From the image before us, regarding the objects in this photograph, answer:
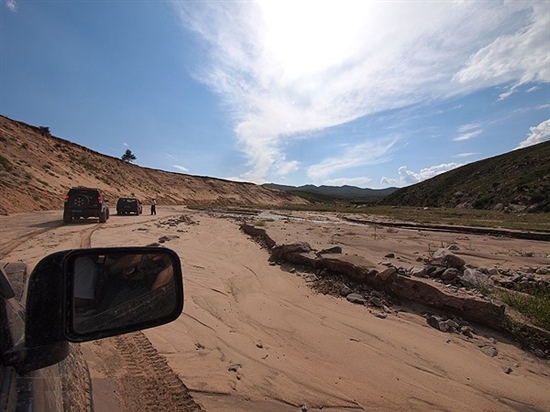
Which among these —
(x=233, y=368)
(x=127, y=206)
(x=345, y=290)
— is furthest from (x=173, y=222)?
(x=233, y=368)

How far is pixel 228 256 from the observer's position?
900 cm

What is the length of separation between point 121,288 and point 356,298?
15.7 feet

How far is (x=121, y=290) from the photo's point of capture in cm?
164

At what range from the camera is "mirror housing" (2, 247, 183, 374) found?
1.12m

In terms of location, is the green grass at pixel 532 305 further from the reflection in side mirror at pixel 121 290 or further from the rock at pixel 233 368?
the reflection in side mirror at pixel 121 290

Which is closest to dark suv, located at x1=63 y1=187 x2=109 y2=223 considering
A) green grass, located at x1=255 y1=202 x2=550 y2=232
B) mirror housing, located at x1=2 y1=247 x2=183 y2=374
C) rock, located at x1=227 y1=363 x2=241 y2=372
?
rock, located at x1=227 y1=363 x2=241 y2=372

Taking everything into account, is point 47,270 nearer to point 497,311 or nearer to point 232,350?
point 232,350

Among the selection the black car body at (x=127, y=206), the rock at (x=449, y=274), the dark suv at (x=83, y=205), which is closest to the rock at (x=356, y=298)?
the rock at (x=449, y=274)

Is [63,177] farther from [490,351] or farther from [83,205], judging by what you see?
[490,351]

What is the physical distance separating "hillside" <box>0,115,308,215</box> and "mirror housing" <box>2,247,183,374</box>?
20.9 meters

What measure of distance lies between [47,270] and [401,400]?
3343mm

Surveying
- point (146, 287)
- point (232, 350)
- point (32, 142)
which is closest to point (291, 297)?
point (232, 350)

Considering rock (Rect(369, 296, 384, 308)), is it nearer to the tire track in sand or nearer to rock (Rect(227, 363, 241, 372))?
rock (Rect(227, 363, 241, 372))

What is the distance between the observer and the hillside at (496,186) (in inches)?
1564
